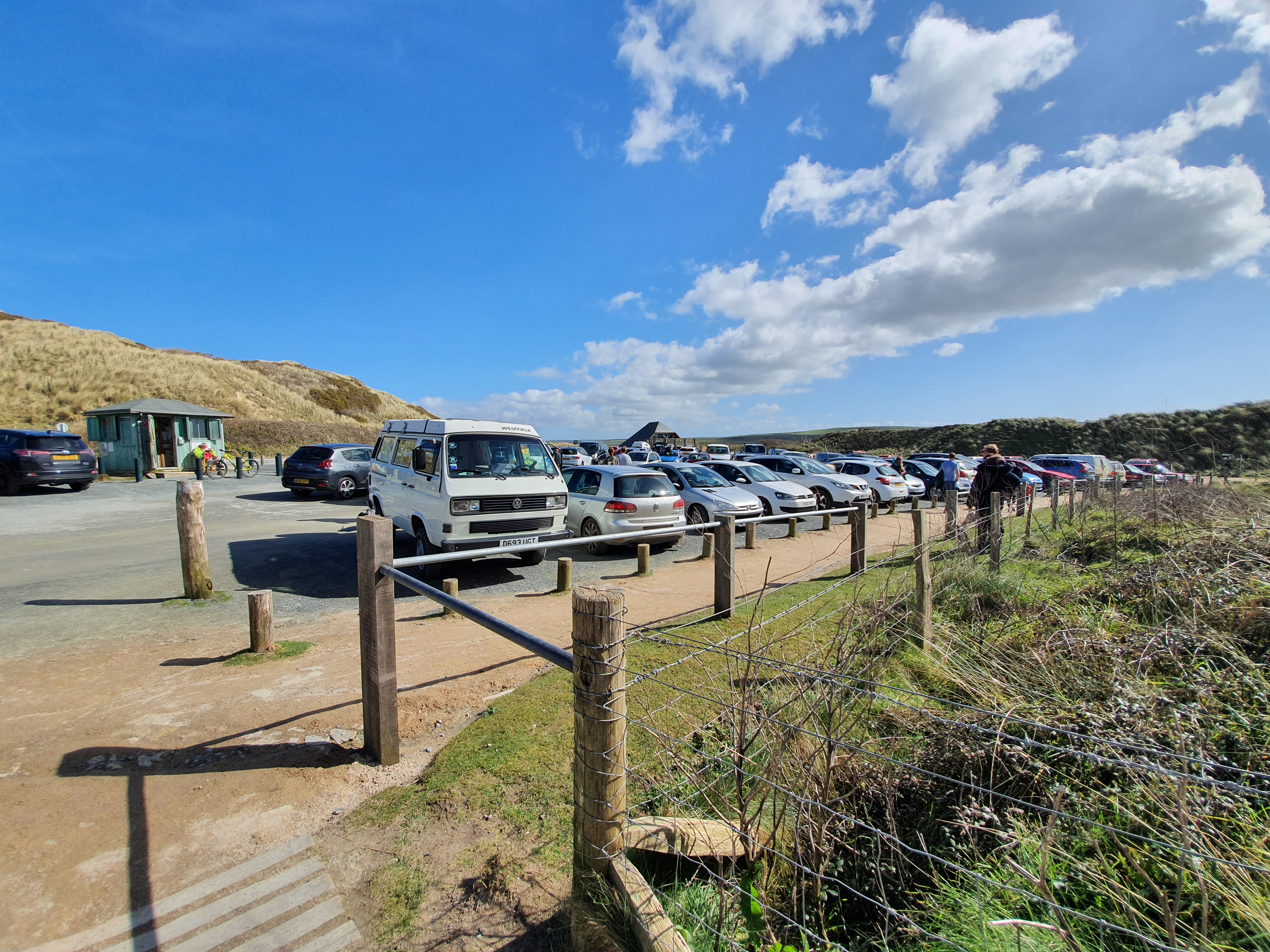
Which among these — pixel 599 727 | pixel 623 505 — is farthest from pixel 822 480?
pixel 599 727

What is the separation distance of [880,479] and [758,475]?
4.36m

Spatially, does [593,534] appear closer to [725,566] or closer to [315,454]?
[725,566]

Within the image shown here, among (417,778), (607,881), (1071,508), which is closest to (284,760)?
(417,778)

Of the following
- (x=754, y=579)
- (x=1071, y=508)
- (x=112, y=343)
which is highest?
(x=112, y=343)

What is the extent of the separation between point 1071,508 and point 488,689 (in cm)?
1062

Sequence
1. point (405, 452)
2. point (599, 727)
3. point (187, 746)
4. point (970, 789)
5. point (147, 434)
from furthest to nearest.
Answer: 1. point (147, 434)
2. point (405, 452)
3. point (187, 746)
4. point (970, 789)
5. point (599, 727)

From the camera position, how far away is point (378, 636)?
3.57 m

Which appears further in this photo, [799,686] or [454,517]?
[454,517]

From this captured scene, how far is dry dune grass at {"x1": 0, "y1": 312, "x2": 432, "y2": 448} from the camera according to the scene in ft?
121

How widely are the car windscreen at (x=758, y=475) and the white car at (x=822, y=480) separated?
59 centimetres

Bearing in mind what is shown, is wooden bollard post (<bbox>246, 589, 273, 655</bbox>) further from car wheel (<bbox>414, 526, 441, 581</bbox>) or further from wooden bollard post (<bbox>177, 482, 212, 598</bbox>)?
car wheel (<bbox>414, 526, 441, 581</bbox>)

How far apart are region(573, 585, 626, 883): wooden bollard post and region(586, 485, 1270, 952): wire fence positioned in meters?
0.07

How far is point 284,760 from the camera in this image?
3697mm

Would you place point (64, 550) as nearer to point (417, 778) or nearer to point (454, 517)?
point (454, 517)
